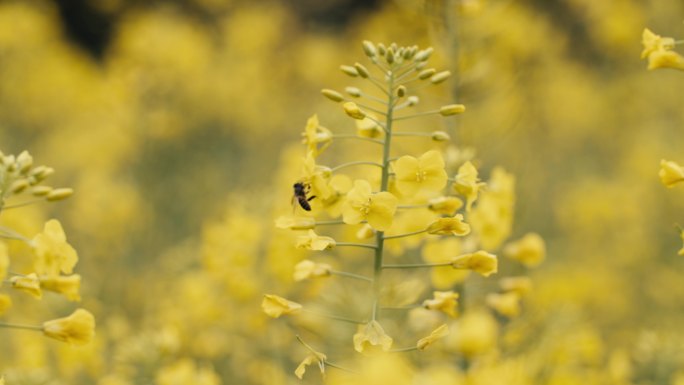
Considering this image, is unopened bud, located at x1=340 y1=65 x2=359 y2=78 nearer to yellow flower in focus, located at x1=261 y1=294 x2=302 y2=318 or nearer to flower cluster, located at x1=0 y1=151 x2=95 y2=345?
yellow flower in focus, located at x1=261 y1=294 x2=302 y2=318

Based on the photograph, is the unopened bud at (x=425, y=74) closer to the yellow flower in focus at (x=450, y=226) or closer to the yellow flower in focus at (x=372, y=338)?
the yellow flower in focus at (x=450, y=226)

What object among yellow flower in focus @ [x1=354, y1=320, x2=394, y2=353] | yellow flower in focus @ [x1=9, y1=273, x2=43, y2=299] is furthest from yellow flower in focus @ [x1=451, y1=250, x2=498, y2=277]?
yellow flower in focus @ [x1=9, y1=273, x2=43, y2=299]

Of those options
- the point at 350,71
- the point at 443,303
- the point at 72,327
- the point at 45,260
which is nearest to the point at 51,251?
the point at 45,260

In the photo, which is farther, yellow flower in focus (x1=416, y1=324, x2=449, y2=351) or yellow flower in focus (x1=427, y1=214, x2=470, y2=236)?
yellow flower in focus (x1=427, y1=214, x2=470, y2=236)

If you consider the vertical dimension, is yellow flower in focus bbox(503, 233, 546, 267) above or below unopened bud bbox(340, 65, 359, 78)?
below

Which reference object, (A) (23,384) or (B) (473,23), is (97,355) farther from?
(B) (473,23)

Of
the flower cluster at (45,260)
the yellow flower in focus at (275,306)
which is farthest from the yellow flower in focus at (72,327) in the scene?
the yellow flower in focus at (275,306)

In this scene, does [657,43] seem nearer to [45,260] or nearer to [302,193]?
[302,193]
